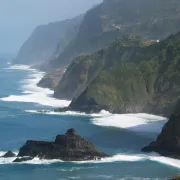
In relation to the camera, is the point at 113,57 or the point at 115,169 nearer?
the point at 115,169

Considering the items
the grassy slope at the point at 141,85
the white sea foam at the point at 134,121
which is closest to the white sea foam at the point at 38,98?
the grassy slope at the point at 141,85

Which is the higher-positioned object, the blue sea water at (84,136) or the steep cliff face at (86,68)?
the steep cliff face at (86,68)

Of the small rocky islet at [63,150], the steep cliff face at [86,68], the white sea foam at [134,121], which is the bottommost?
the small rocky islet at [63,150]

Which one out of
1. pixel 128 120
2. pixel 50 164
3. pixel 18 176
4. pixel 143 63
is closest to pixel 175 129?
pixel 50 164

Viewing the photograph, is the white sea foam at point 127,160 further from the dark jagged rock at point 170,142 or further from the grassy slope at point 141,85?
the grassy slope at point 141,85

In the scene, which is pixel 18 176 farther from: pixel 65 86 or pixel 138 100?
pixel 65 86

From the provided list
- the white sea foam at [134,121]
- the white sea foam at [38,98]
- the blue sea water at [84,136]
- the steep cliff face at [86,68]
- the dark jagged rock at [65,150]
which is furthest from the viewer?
the steep cliff face at [86,68]

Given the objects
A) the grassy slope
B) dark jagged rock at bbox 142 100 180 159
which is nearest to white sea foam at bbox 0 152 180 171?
dark jagged rock at bbox 142 100 180 159
